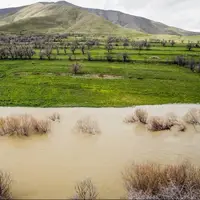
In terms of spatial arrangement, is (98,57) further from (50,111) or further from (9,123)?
(9,123)

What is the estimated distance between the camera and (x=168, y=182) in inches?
484

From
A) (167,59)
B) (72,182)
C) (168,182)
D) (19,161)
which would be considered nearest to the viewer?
(168,182)

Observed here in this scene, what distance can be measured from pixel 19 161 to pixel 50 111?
485 inches

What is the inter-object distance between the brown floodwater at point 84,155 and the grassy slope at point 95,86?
340 inches

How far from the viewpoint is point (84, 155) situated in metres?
18.6

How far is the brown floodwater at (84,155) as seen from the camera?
1447 centimetres

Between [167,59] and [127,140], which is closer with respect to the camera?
[127,140]

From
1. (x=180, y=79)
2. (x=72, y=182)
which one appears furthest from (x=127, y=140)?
(x=180, y=79)

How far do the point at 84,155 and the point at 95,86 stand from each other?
2201 cm

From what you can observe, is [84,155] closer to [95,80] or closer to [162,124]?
[162,124]

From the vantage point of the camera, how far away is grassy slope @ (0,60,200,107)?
33562 millimetres

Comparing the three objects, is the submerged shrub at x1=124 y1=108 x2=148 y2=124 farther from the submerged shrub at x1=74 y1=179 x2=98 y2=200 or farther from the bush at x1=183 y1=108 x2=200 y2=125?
the submerged shrub at x1=74 y1=179 x2=98 y2=200

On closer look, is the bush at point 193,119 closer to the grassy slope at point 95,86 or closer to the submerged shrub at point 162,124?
the submerged shrub at point 162,124

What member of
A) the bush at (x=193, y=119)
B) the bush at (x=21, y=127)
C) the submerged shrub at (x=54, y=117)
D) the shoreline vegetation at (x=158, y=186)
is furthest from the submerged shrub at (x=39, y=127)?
the bush at (x=193, y=119)
